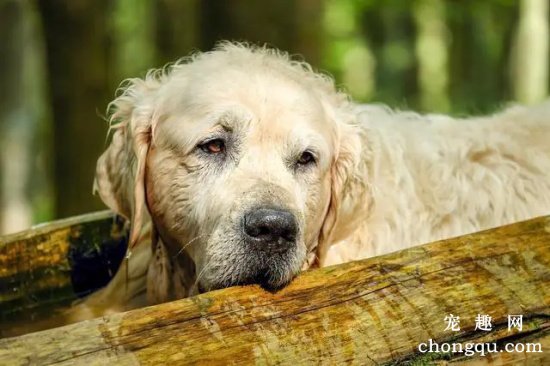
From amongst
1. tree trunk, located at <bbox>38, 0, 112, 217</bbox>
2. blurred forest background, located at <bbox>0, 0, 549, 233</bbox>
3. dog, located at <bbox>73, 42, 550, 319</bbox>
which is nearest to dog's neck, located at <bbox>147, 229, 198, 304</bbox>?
dog, located at <bbox>73, 42, 550, 319</bbox>

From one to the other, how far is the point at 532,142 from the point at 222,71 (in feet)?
6.42

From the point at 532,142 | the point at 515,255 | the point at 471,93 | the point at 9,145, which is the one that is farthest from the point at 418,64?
the point at 515,255

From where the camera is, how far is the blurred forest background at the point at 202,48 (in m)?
9.15

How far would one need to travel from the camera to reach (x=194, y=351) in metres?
2.73

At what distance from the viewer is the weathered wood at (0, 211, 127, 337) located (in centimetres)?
464

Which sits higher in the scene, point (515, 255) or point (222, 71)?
point (222, 71)

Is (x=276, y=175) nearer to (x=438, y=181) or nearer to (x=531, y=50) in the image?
(x=438, y=181)

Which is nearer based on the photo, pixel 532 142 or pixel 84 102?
pixel 532 142

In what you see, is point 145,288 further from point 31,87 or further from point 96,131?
point 31,87

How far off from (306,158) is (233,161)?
1.26ft

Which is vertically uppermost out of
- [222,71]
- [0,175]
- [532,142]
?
[222,71]

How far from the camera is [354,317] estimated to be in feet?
9.95

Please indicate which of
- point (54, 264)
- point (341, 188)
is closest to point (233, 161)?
point (341, 188)

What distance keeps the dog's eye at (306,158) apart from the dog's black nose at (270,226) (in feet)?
1.99
